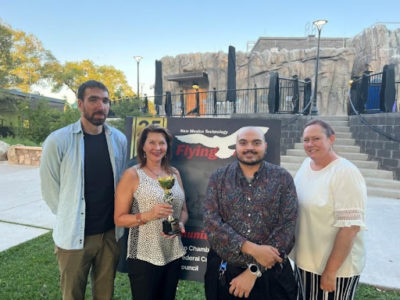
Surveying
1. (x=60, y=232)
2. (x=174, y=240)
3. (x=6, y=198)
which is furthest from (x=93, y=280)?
(x=6, y=198)

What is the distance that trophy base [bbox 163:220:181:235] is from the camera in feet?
6.78

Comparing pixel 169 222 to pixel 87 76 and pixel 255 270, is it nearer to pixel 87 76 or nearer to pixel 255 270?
pixel 255 270

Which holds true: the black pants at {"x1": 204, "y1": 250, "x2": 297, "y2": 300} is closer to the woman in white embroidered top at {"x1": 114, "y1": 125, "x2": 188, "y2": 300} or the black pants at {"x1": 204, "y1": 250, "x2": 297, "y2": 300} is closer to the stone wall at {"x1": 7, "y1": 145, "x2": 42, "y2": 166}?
the woman in white embroidered top at {"x1": 114, "y1": 125, "x2": 188, "y2": 300}

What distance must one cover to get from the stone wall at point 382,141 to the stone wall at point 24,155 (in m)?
A: 11.1

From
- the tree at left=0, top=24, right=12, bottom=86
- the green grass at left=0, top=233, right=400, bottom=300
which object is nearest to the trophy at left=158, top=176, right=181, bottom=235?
the green grass at left=0, top=233, right=400, bottom=300

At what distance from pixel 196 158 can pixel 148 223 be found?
3.06 ft

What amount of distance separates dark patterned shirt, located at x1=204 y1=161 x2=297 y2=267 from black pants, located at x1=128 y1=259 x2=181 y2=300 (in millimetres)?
565

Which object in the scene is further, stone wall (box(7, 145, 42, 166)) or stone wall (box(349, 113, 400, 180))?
stone wall (box(7, 145, 42, 166))

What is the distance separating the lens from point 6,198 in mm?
6469

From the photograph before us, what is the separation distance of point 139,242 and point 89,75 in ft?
146

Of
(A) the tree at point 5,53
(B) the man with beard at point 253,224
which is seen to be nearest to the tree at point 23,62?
(A) the tree at point 5,53

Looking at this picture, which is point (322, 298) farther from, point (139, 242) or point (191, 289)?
point (191, 289)

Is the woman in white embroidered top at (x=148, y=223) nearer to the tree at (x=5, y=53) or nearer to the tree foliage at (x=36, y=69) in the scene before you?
the tree foliage at (x=36, y=69)

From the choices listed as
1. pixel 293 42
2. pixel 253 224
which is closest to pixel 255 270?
pixel 253 224
